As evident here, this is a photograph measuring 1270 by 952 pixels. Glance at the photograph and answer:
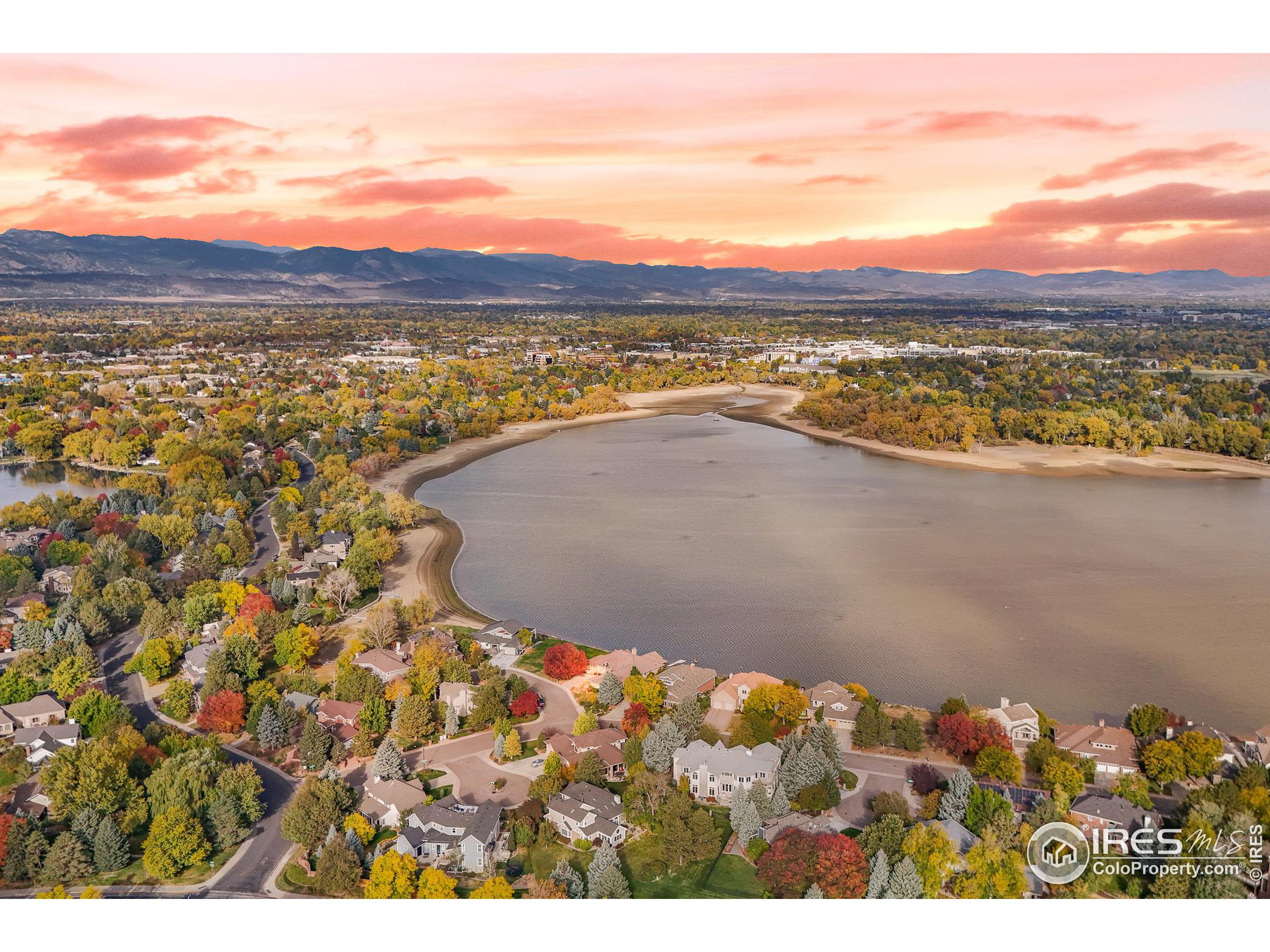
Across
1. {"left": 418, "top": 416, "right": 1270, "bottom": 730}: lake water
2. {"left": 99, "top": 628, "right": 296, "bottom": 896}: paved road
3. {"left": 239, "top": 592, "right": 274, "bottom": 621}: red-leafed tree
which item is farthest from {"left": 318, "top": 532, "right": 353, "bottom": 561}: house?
{"left": 99, "top": 628, "right": 296, "bottom": 896}: paved road

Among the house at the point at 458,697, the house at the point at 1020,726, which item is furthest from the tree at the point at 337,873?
the house at the point at 1020,726

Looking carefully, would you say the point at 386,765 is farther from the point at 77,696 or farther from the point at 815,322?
the point at 815,322

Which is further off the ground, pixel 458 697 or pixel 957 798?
pixel 957 798

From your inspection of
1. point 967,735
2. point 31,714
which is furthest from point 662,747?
point 31,714

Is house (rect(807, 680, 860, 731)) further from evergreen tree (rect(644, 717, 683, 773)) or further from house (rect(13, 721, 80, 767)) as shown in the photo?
house (rect(13, 721, 80, 767))

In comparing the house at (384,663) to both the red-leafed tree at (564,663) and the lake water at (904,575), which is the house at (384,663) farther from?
the lake water at (904,575)

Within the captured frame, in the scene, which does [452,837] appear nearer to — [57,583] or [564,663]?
[564,663]
